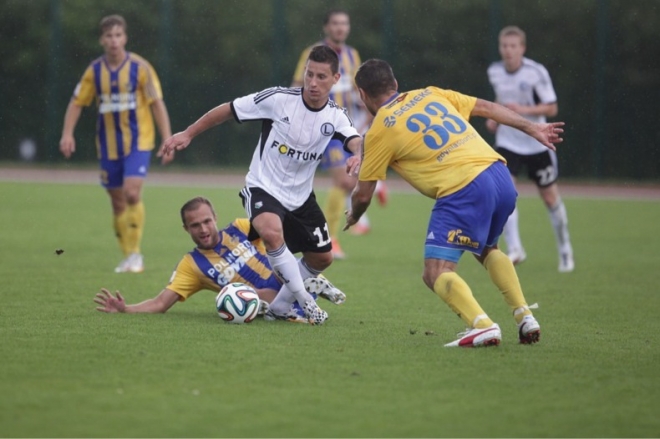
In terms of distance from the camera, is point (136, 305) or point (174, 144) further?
point (136, 305)

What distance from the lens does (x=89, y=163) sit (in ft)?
83.2

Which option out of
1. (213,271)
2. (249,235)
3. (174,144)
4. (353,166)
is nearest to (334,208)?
(249,235)

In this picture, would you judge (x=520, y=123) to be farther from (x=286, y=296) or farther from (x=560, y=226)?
(x=560, y=226)

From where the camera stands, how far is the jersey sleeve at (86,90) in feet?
37.0

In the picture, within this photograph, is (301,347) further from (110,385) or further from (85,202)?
(85,202)

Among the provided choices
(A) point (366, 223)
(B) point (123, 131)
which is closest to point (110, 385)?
(B) point (123, 131)

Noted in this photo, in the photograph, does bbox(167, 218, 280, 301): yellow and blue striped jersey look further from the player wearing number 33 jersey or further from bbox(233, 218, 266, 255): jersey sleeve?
the player wearing number 33 jersey

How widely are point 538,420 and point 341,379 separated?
1.16 m

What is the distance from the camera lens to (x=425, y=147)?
262 inches

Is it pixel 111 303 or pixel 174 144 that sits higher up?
pixel 174 144

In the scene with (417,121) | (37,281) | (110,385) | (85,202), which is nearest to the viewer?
(110,385)

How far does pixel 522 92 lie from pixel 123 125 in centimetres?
434

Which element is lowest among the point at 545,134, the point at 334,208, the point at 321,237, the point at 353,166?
the point at 334,208

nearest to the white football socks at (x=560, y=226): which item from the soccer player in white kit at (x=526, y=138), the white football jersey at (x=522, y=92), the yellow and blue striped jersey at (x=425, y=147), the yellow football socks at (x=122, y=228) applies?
the soccer player in white kit at (x=526, y=138)
